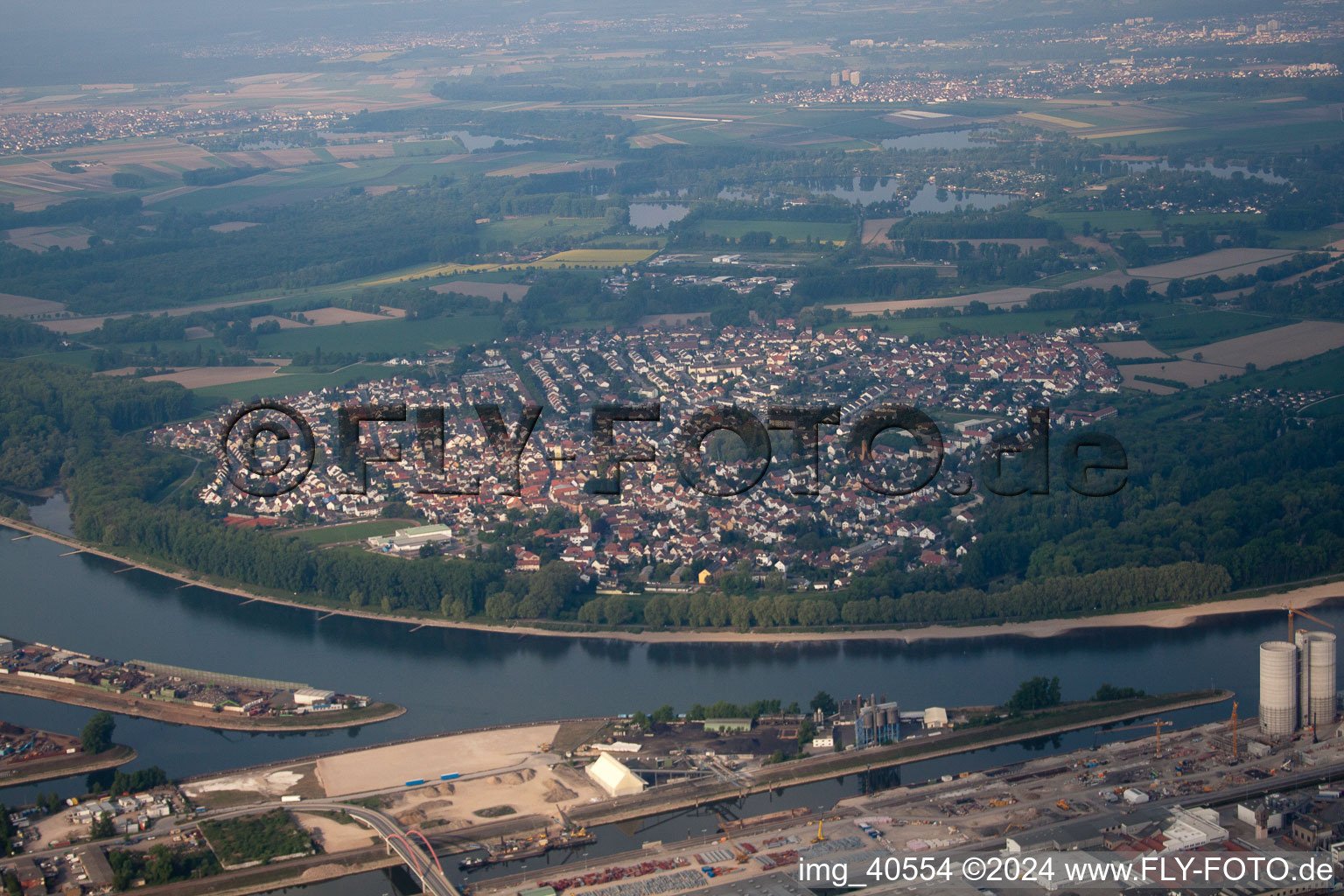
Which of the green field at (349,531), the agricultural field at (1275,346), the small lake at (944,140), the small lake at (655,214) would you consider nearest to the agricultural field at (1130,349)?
the agricultural field at (1275,346)

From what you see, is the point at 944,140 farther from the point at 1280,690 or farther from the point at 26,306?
the point at 1280,690

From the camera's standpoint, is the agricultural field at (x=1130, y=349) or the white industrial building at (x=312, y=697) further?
the agricultural field at (x=1130, y=349)

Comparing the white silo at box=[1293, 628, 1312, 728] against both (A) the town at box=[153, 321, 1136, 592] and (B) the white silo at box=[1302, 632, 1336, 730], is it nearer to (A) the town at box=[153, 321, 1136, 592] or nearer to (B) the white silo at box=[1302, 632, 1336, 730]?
(B) the white silo at box=[1302, 632, 1336, 730]

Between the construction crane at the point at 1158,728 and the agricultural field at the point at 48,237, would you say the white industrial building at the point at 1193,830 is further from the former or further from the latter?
the agricultural field at the point at 48,237

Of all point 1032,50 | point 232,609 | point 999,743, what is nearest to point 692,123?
point 1032,50

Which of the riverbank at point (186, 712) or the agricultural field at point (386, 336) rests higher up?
the agricultural field at point (386, 336)

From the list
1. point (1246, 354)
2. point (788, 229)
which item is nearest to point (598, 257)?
point (788, 229)

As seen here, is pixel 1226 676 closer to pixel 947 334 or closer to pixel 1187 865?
pixel 1187 865

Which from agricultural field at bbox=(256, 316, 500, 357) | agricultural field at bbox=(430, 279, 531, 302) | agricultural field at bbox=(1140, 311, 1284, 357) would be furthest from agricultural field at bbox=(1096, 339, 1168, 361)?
agricultural field at bbox=(430, 279, 531, 302)
